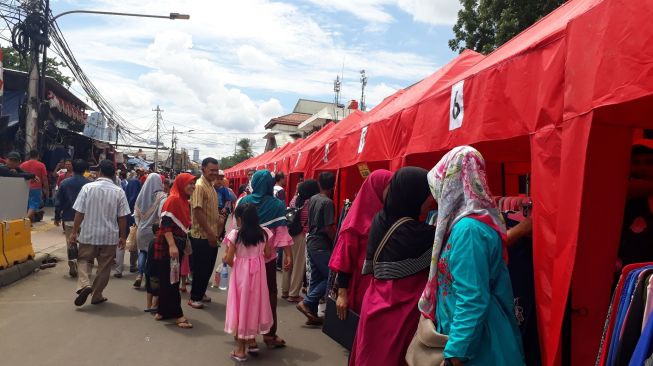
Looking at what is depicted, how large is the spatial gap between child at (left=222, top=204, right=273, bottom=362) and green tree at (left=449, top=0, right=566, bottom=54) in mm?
8759

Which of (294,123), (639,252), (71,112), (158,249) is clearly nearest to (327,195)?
(158,249)

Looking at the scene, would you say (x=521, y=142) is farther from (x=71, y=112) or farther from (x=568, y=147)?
(x=71, y=112)

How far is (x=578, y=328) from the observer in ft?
6.81

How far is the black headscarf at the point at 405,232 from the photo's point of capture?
262cm

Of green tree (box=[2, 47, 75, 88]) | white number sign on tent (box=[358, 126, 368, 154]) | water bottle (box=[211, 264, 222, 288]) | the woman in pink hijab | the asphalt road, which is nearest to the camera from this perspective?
the woman in pink hijab

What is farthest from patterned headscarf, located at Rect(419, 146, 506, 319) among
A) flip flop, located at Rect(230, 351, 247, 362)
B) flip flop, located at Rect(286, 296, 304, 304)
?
flip flop, located at Rect(286, 296, 304, 304)

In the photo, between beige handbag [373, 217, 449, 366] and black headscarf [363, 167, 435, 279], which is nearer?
beige handbag [373, 217, 449, 366]

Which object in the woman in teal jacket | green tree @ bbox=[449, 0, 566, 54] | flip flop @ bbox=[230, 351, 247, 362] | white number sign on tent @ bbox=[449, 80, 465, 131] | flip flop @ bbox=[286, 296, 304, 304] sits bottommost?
flip flop @ bbox=[286, 296, 304, 304]

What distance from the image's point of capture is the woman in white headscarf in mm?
7070

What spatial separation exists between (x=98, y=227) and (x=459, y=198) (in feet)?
17.2

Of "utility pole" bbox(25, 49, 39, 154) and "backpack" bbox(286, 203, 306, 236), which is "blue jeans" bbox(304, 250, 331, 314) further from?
"utility pole" bbox(25, 49, 39, 154)

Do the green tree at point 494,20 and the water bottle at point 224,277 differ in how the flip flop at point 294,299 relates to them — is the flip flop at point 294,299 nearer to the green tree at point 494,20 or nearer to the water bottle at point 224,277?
the water bottle at point 224,277

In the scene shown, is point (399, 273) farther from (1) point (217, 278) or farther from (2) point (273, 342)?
(1) point (217, 278)

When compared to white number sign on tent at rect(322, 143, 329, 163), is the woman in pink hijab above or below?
below
